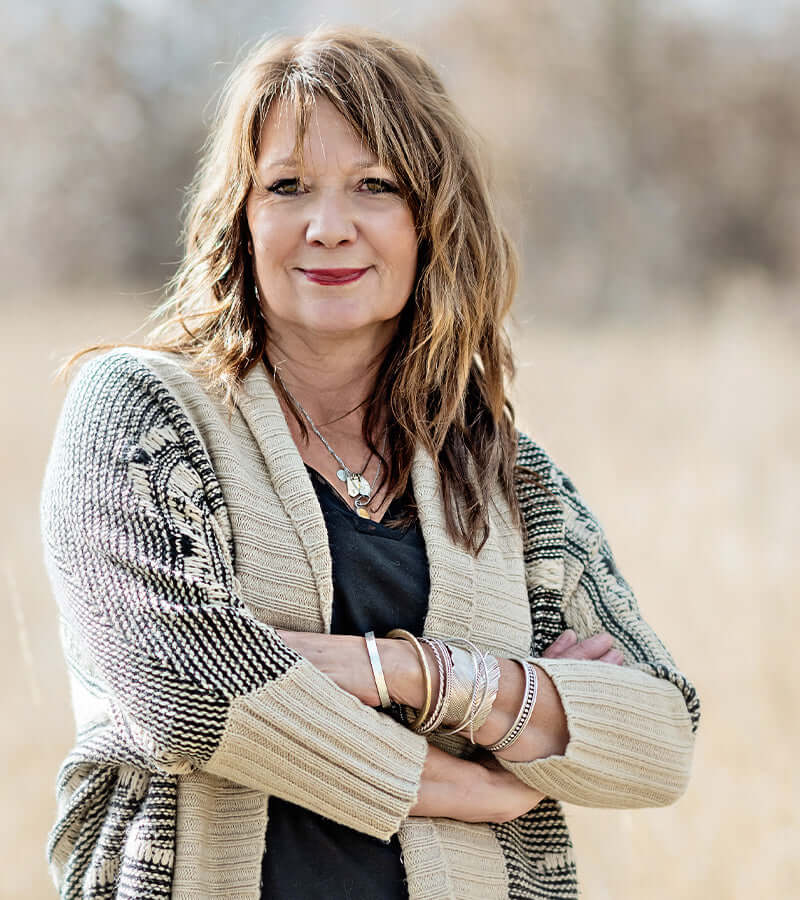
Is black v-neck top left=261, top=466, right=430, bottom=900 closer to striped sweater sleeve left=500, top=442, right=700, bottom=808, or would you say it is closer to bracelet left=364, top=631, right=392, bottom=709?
bracelet left=364, top=631, right=392, bottom=709

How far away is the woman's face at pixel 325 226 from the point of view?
200 cm

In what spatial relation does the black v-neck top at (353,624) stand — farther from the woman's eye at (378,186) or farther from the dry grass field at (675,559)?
the dry grass field at (675,559)

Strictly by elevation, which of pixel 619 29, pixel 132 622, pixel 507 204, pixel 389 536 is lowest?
pixel 132 622

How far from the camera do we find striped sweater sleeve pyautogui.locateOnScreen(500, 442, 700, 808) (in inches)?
74.9

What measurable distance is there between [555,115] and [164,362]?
13.1 metres

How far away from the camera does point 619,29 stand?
1522 cm

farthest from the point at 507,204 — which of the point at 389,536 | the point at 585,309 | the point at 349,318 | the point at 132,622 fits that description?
the point at 585,309

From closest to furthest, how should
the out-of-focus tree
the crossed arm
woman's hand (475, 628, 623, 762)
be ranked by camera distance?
the crossed arm < woman's hand (475, 628, 623, 762) < the out-of-focus tree

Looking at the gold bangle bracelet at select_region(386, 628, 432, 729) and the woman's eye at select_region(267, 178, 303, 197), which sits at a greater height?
the woman's eye at select_region(267, 178, 303, 197)

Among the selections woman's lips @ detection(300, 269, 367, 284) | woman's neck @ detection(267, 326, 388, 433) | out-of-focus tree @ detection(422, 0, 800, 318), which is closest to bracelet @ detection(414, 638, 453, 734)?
woman's neck @ detection(267, 326, 388, 433)

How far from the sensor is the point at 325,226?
197 cm

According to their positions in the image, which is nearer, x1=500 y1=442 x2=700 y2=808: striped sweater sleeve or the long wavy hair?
x1=500 y1=442 x2=700 y2=808: striped sweater sleeve

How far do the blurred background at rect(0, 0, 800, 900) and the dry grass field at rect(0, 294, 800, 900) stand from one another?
0.01m

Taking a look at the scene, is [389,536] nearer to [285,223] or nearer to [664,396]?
[285,223]
